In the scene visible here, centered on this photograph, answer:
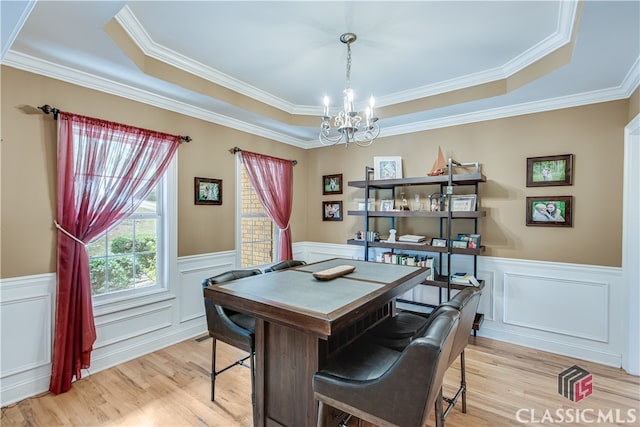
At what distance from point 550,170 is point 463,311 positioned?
2.37m

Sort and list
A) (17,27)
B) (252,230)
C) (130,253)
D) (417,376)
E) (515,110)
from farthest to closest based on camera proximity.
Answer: (252,230), (515,110), (130,253), (17,27), (417,376)

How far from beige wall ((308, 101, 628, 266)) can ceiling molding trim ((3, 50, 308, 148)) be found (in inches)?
82.6

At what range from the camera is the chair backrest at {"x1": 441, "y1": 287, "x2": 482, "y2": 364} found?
68.2 inches

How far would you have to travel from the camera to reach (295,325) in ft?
4.91

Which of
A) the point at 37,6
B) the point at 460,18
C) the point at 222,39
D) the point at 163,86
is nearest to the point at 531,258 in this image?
the point at 460,18

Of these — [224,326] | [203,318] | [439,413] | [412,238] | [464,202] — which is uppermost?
[464,202]

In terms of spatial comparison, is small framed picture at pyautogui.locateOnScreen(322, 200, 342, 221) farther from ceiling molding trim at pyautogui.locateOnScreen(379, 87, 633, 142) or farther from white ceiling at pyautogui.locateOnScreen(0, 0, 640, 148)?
white ceiling at pyautogui.locateOnScreen(0, 0, 640, 148)

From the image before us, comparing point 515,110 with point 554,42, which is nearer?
point 554,42

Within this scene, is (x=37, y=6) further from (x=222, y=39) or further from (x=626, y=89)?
(x=626, y=89)

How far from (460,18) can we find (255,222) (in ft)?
10.7

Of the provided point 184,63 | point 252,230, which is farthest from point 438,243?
point 184,63

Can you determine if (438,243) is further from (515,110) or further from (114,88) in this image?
(114,88)

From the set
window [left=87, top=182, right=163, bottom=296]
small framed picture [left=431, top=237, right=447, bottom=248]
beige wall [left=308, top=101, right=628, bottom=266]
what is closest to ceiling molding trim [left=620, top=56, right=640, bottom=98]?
beige wall [left=308, top=101, right=628, bottom=266]

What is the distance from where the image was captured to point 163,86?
9.55ft
